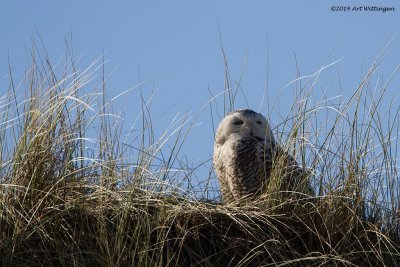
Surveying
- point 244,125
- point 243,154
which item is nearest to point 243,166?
point 243,154

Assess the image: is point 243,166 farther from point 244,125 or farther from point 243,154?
point 244,125

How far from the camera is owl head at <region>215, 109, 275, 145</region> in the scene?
19.1 feet

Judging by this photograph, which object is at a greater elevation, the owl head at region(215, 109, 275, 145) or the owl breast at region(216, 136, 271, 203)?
the owl head at region(215, 109, 275, 145)

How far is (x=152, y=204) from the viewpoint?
5219mm

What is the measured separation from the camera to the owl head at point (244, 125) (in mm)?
5828

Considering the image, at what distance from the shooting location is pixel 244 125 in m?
5.84

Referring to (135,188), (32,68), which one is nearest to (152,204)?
(135,188)

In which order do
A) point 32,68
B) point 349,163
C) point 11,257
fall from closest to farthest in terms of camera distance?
1. point 11,257
2. point 349,163
3. point 32,68

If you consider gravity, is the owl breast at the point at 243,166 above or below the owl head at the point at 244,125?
below

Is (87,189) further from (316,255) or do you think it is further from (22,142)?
(316,255)

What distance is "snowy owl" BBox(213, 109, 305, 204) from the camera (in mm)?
5742

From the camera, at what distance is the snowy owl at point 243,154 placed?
5.74 meters

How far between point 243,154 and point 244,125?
0.55 ft

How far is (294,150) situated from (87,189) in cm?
108
